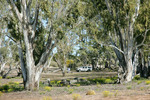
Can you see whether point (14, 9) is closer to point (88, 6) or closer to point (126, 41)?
point (88, 6)

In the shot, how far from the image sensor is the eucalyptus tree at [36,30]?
15117 millimetres

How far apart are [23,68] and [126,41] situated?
33.7 feet

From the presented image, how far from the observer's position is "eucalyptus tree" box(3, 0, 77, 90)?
15.1 meters

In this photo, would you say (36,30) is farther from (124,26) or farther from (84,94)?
(124,26)

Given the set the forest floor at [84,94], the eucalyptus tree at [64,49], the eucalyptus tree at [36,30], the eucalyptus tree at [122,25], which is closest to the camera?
the forest floor at [84,94]

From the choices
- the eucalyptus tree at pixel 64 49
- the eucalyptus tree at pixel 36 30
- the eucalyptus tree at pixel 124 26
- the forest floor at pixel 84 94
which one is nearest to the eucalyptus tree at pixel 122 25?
the eucalyptus tree at pixel 124 26

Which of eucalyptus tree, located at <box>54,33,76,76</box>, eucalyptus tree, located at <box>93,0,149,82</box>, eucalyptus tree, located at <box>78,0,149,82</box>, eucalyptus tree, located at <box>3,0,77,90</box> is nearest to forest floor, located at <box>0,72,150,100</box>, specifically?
eucalyptus tree, located at <box>3,0,77,90</box>

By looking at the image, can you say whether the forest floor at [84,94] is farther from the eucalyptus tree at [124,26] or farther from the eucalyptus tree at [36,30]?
the eucalyptus tree at [124,26]

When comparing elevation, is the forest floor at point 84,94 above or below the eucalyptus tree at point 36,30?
below

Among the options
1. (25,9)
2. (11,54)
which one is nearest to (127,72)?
(25,9)

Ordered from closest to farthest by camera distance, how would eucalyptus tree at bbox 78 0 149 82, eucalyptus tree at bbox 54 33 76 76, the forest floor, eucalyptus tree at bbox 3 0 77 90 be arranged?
the forest floor < eucalyptus tree at bbox 3 0 77 90 < eucalyptus tree at bbox 78 0 149 82 < eucalyptus tree at bbox 54 33 76 76

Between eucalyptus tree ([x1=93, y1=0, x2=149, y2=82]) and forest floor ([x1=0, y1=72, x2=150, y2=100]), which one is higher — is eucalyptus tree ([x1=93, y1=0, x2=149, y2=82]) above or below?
above

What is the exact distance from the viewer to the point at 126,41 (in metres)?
20.4

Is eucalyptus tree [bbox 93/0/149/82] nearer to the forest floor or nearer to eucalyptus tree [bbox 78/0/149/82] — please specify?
eucalyptus tree [bbox 78/0/149/82]
